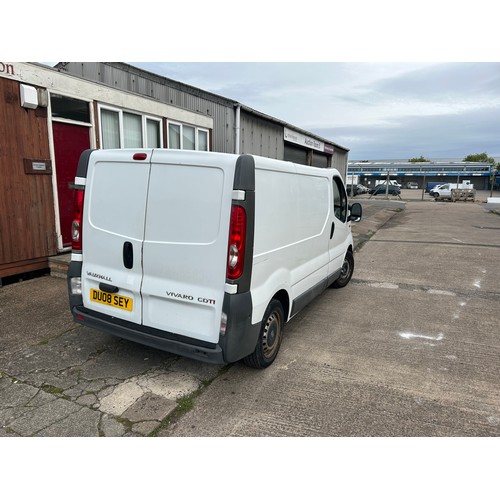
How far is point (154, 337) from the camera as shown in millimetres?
3119

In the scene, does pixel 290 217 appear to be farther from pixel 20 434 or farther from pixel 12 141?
pixel 12 141

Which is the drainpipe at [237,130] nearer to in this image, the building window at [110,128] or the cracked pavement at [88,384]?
the building window at [110,128]

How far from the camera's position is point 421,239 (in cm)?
1185

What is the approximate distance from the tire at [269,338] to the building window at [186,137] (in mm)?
6377

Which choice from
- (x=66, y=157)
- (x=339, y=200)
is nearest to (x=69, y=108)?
(x=66, y=157)

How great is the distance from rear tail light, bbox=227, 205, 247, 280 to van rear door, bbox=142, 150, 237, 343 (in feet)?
0.14

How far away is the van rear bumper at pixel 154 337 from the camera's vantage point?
293 centimetres

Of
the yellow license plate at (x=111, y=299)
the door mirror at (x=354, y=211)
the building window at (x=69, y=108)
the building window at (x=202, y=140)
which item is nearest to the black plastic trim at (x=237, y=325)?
the yellow license plate at (x=111, y=299)

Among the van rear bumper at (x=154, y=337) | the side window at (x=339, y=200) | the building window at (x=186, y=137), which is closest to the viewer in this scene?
the van rear bumper at (x=154, y=337)

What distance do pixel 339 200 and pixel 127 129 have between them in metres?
4.89

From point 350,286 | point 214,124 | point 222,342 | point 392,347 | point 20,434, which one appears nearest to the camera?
point 20,434

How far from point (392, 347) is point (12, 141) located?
6.13 meters

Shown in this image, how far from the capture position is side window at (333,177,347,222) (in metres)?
5.24

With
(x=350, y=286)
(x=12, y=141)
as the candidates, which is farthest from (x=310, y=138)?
(x=12, y=141)
